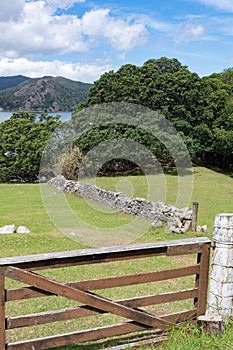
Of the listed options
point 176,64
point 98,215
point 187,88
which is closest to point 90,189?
point 98,215

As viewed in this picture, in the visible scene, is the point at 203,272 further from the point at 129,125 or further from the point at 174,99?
the point at 174,99

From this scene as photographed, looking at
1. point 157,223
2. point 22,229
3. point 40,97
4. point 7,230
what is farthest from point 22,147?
point 40,97

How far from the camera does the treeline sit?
29641 millimetres

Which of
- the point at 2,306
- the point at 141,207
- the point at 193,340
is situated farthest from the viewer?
the point at 141,207

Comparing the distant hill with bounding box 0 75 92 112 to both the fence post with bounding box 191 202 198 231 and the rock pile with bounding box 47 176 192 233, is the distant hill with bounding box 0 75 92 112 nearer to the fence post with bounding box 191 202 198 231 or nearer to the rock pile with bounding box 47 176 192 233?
the rock pile with bounding box 47 176 192 233

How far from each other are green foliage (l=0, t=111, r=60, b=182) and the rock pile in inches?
296

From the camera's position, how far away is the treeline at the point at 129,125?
2964cm

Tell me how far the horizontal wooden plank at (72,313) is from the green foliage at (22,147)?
2702 cm

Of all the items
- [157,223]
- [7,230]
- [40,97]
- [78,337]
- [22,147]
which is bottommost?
[7,230]

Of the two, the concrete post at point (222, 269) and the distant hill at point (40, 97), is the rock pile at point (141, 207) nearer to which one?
the concrete post at point (222, 269)

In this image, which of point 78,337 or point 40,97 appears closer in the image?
point 78,337

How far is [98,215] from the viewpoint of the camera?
56.7 feet

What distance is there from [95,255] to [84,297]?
455 mm

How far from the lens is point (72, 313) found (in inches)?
154
